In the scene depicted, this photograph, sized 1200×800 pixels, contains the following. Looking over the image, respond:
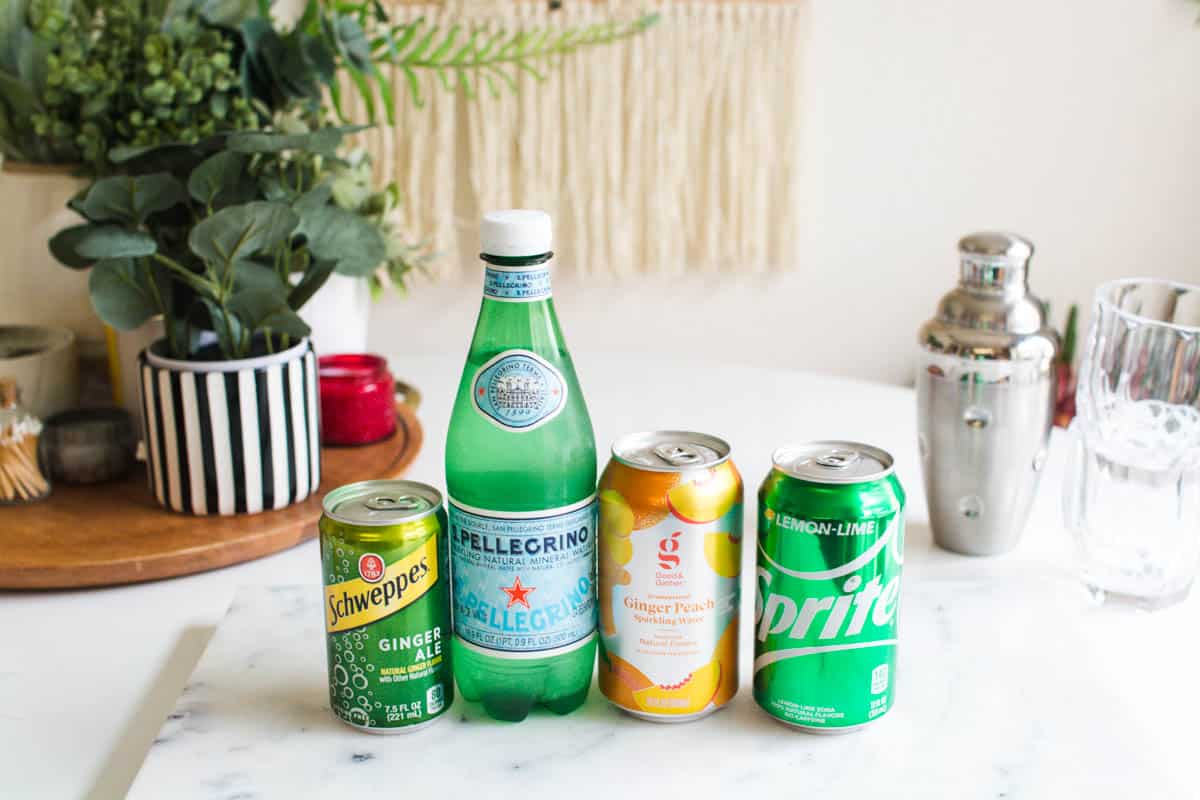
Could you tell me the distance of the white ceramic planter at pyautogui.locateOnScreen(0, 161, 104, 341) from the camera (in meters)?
1.16

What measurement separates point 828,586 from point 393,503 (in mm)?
256

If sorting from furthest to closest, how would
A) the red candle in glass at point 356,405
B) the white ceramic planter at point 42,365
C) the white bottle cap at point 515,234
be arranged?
the red candle in glass at point 356,405
the white ceramic planter at point 42,365
the white bottle cap at point 515,234

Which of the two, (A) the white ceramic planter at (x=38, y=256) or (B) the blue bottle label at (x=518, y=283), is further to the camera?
(A) the white ceramic planter at (x=38, y=256)

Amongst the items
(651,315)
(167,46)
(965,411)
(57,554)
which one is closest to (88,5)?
(167,46)

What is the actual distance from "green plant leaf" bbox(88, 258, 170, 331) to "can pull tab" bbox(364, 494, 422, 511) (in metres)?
0.42

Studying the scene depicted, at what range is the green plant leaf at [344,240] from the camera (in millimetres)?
1059

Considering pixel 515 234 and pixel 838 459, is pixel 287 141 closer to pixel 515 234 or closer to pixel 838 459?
pixel 515 234

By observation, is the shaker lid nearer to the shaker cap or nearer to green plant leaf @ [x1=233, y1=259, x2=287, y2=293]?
the shaker cap

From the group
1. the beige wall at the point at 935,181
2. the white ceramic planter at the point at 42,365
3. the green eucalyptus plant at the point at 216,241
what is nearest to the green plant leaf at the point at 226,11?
the green eucalyptus plant at the point at 216,241

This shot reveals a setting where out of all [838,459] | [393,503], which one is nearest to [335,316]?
[393,503]

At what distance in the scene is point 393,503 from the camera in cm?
71

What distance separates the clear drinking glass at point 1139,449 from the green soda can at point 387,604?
515 millimetres

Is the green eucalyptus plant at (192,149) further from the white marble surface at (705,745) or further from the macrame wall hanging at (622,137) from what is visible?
the macrame wall hanging at (622,137)

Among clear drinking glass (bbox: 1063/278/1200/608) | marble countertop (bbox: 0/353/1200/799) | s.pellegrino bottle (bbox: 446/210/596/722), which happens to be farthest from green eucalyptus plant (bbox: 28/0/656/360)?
clear drinking glass (bbox: 1063/278/1200/608)
